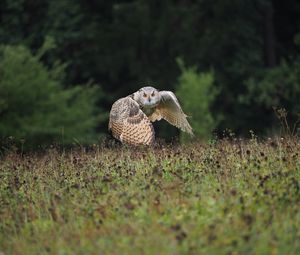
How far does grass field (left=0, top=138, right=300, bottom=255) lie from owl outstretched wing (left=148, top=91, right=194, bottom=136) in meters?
3.90

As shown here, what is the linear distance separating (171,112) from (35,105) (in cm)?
1472

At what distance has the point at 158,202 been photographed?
315 inches

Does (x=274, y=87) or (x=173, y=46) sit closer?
(x=274, y=87)

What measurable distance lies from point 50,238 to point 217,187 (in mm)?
1909

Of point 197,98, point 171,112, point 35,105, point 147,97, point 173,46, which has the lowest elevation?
point 35,105

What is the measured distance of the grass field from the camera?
679cm

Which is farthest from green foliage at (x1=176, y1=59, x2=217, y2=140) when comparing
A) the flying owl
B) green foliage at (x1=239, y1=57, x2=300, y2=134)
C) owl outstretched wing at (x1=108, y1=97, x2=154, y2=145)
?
owl outstretched wing at (x1=108, y1=97, x2=154, y2=145)

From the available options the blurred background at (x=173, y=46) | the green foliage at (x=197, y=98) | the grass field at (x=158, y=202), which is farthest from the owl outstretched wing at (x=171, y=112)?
the blurred background at (x=173, y=46)

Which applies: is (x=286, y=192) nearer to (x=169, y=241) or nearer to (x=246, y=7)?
(x=169, y=241)

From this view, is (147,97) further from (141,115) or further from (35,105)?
(35,105)

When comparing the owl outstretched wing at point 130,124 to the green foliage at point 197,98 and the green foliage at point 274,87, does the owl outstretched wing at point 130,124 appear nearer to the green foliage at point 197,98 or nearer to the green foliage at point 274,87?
the green foliage at point 197,98

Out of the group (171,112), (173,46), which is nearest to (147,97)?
(171,112)

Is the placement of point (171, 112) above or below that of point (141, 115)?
below

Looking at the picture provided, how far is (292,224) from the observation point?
720 cm
